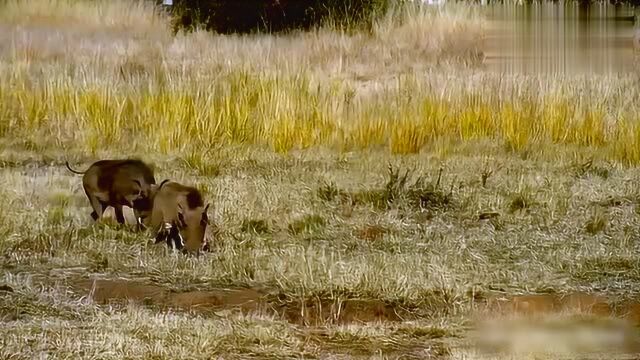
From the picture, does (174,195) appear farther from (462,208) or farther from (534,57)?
(534,57)

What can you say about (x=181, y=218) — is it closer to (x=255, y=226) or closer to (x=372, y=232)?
(x=255, y=226)

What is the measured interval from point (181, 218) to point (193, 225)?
0.13 ft

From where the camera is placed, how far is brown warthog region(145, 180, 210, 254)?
9.90 feet

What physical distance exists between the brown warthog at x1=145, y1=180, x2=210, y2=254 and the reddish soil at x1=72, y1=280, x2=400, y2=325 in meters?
0.16

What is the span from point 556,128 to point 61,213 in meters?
1.61

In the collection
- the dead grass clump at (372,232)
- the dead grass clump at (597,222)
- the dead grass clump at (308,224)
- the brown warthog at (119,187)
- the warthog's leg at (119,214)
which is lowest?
the dead grass clump at (597,222)

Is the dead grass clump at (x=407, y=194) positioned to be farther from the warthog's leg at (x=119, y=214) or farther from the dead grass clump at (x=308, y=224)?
the warthog's leg at (x=119, y=214)

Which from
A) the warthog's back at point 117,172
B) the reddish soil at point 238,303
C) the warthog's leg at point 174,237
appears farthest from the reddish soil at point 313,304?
the warthog's back at point 117,172

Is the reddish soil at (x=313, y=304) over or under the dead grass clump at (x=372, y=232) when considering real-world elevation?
under

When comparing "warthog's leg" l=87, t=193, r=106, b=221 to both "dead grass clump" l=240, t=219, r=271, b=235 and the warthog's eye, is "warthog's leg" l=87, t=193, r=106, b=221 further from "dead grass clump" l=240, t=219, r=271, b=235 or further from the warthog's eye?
"dead grass clump" l=240, t=219, r=271, b=235

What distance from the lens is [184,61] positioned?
3383mm

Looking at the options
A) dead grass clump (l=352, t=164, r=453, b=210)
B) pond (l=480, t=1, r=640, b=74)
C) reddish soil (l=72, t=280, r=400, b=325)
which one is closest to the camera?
reddish soil (l=72, t=280, r=400, b=325)

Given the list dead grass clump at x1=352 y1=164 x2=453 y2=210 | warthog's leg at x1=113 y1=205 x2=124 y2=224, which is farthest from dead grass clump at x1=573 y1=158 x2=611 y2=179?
warthog's leg at x1=113 y1=205 x2=124 y2=224

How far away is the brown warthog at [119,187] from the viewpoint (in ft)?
10.3
